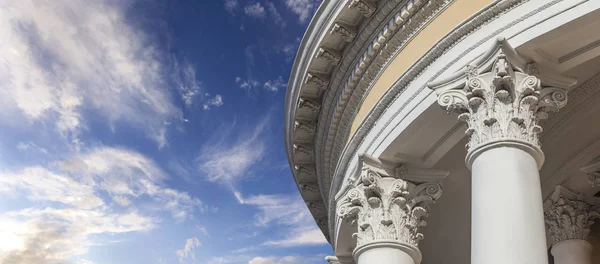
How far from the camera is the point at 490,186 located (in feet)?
43.8

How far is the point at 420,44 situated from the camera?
1773 cm

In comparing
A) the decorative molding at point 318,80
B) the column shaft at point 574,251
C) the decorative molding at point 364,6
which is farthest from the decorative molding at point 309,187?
the column shaft at point 574,251

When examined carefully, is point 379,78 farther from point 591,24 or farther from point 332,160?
point 591,24

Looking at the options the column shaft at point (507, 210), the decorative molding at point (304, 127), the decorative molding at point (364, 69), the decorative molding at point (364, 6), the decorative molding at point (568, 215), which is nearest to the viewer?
the column shaft at point (507, 210)

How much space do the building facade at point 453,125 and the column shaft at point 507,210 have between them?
0.02 meters

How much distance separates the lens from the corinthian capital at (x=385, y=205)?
56.3ft

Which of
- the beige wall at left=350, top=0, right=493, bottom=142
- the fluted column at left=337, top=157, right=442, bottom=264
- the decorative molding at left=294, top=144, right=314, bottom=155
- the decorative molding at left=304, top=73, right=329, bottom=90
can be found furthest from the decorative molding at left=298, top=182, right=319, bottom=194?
the fluted column at left=337, top=157, right=442, bottom=264

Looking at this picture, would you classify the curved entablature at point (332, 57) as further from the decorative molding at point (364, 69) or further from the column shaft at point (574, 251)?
the column shaft at point (574, 251)

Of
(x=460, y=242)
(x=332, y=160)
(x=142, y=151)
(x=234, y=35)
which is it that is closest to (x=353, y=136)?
(x=332, y=160)

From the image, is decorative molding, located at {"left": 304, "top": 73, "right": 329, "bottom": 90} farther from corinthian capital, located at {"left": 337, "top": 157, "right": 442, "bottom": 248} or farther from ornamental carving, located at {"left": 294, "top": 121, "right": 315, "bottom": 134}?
corinthian capital, located at {"left": 337, "top": 157, "right": 442, "bottom": 248}

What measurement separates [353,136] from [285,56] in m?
28.1

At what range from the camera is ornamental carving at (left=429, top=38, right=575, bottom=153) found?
14.1 meters

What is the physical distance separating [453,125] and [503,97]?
314 centimetres

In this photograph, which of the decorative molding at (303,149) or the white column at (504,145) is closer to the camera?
the white column at (504,145)
